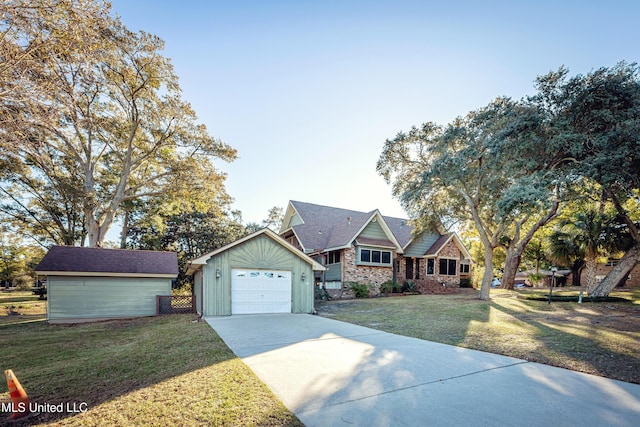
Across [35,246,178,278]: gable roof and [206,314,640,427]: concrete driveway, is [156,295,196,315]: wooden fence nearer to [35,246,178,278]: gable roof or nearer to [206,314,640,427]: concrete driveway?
[35,246,178,278]: gable roof

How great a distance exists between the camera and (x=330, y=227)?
24406mm

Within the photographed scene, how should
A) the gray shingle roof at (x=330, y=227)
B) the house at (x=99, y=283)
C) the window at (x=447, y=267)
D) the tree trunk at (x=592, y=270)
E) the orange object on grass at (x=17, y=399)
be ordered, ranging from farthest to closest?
the window at (x=447, y=267), the gray shingle roof at (x=330, y=227), the tree trunk at (x=592, y=270), the house at (x=99, y=283), the orange object on grass at (x=17, y=399)

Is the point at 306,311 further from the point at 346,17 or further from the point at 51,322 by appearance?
the point at 346,17

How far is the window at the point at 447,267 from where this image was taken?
24.2 metres

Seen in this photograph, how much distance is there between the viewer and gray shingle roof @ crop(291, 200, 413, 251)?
69.6ft

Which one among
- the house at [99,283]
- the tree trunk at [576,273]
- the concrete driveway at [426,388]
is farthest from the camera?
the tree trunk at [576,273]

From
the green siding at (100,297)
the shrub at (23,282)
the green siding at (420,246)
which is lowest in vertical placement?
the shrub at (23,282)

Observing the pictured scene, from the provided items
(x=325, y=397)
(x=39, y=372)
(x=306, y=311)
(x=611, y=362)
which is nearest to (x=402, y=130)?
(x=306, y=311)

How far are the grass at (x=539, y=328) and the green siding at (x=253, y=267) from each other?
1.49 m

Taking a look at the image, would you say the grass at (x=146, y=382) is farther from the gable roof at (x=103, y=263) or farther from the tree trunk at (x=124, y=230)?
the tree trunk at (x=124, y=230)

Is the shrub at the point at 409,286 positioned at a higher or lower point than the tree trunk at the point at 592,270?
lower

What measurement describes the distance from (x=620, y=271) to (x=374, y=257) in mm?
12419

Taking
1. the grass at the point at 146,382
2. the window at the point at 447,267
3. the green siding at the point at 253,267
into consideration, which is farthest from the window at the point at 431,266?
the grass at the point at 146,382

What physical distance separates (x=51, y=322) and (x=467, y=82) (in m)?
20.5
